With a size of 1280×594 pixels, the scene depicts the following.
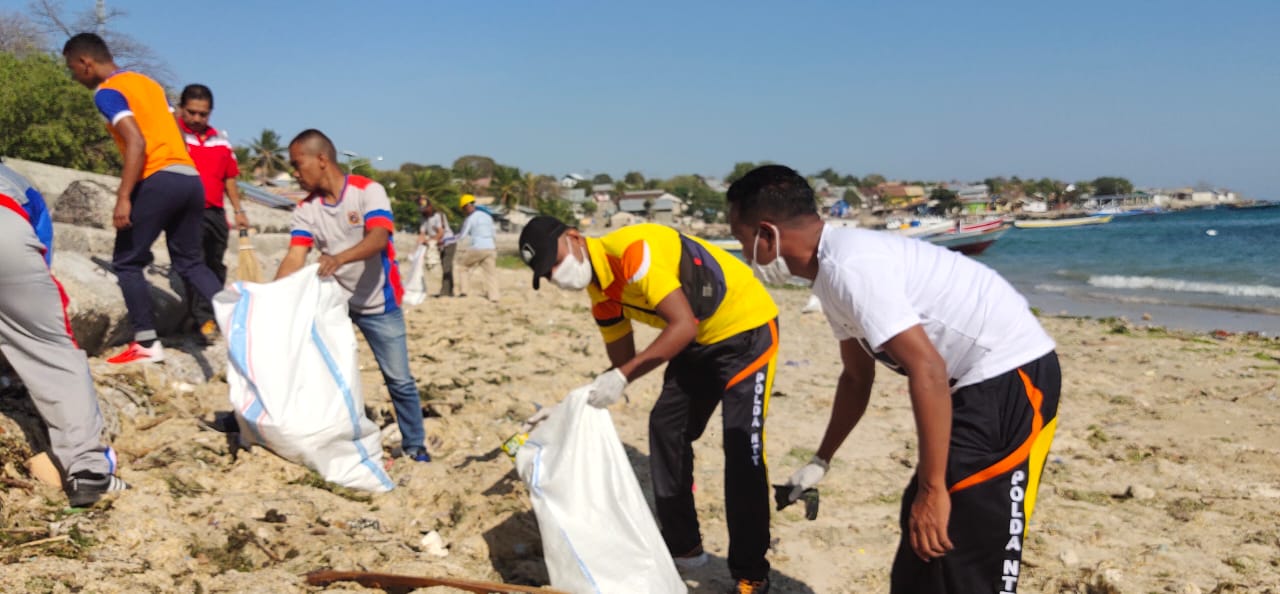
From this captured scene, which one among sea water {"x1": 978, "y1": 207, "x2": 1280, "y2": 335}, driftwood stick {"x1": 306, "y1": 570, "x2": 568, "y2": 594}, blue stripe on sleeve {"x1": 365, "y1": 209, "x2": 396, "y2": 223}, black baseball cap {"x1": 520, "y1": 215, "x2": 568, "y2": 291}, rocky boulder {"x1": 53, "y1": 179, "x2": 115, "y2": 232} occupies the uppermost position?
rocky boulder {"x1": 53, "y1": 179, "x2": 115, "y2": 232}

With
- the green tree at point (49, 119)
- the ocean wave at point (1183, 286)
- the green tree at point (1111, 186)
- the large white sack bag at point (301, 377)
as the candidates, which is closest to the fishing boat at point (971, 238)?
the ocean wave at point (1183, 286)

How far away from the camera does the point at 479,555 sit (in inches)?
126

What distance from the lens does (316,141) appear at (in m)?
3.79

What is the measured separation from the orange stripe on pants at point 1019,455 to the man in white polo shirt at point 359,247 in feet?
8.96

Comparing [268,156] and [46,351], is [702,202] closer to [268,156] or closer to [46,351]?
[268,156]

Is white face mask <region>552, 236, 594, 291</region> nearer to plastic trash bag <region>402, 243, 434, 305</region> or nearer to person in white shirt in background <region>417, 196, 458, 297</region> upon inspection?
plastic trash bag <region>402, 243, 434, 305</region>

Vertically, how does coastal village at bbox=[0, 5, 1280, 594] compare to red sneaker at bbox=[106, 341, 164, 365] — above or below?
below

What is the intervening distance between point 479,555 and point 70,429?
151 centimetres

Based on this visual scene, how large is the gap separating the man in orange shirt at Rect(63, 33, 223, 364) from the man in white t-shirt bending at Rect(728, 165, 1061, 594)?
3455 mm

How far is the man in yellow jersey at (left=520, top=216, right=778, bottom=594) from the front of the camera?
278cm

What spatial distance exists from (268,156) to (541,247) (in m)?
63.0

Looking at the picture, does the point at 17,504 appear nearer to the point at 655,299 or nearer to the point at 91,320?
the point at 91,320

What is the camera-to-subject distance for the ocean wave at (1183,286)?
656 inches

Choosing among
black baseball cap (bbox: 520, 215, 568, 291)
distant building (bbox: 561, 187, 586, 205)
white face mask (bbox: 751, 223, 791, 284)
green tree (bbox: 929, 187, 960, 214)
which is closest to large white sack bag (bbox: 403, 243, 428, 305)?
black baseball cap (bbox: 520, 215, 568, 291)
